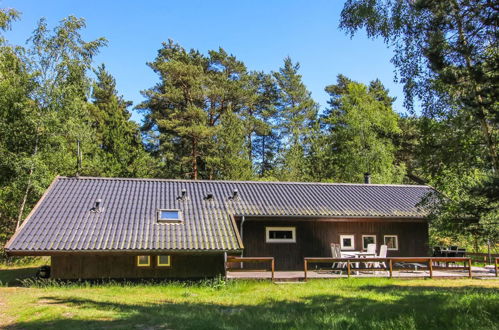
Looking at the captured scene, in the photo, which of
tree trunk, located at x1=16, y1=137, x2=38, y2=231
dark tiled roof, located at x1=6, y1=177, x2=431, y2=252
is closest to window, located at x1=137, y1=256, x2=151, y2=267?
dark tiled roof, located at x1=6, y1=177, x2=431, y2=252

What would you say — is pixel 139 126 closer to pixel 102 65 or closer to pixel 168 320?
pixel 102 65

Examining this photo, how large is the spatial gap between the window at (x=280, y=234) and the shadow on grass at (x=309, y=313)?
639 cm

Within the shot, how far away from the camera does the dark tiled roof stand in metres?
14.2

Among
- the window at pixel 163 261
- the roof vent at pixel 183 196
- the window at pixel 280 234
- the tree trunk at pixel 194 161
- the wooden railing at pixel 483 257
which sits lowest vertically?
the wooden railing at pixel 483 257

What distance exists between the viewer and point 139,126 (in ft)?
117

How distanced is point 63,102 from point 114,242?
988cm

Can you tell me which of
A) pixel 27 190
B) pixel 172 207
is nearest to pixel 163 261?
pixel 172 207

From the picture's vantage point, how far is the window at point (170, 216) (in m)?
15.8

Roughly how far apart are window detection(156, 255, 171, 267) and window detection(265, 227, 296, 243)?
175 inches

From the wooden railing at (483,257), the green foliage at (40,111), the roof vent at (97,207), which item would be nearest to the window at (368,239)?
the wooden railing at (483,257)

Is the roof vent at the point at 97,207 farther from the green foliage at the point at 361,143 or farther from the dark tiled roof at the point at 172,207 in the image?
the green foliage at the point at 361,143

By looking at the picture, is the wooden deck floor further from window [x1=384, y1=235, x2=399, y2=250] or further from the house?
window [x1=384, y1=235, x2=399, y2=250]

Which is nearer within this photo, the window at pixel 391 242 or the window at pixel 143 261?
the window at pixel 143 261

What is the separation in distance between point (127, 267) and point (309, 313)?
7.87 meters
